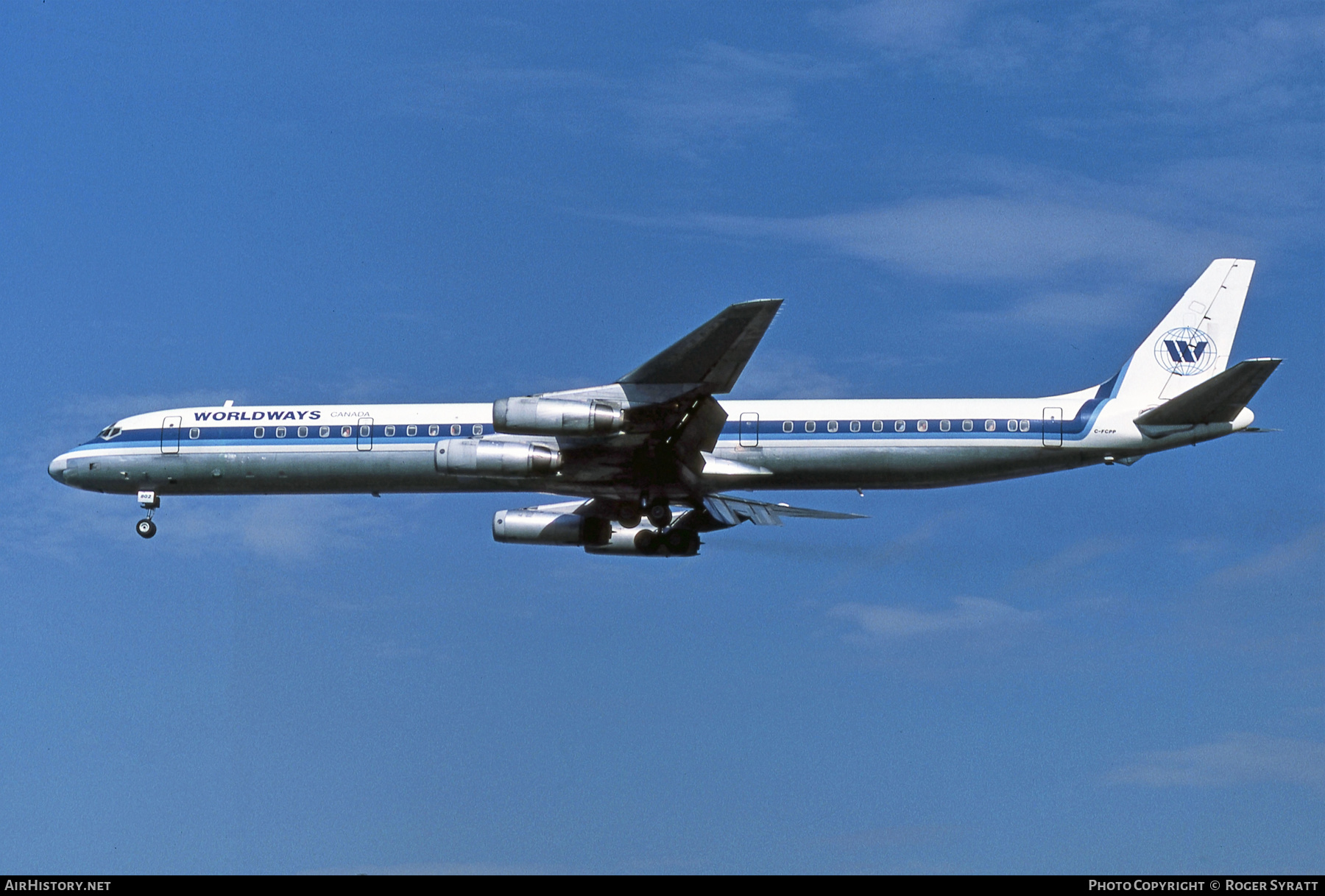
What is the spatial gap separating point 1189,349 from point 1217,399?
4.79 meters

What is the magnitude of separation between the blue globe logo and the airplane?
56 millimetres

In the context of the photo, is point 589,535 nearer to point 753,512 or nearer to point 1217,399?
point 753,512

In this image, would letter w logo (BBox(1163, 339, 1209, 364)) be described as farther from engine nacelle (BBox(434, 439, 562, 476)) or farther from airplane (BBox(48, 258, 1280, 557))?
engine nacelle (BBox(434, 439, 562, 476))

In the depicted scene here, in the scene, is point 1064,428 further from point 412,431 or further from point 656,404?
point 412,431

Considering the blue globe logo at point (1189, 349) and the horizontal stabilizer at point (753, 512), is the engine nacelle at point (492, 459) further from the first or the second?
the blue globe logo at point (1189, 349)

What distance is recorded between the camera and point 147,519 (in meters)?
47.7

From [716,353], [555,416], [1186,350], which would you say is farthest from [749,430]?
[1186,350]

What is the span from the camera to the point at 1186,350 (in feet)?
150

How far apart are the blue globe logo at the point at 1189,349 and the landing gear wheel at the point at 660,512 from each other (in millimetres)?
13846

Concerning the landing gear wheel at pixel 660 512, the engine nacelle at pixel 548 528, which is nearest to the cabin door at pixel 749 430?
the landing gear wheel at pixel 660 512

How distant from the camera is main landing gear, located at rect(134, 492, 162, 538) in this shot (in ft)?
156
